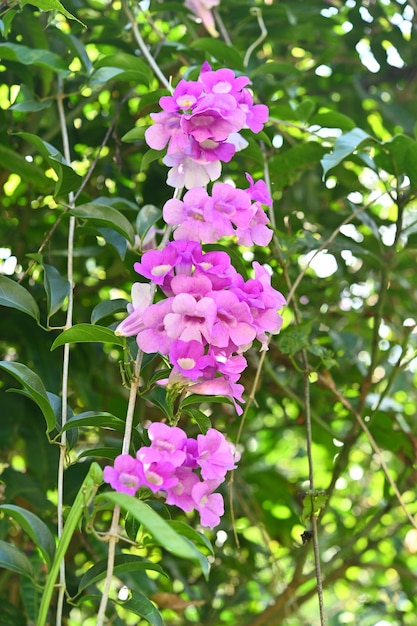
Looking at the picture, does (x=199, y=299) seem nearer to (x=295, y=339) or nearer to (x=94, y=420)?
(x=94, y=420)

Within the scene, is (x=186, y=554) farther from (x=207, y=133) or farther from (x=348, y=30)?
(x=348, y=30)

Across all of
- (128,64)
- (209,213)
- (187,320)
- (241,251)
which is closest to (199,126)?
(209,213)

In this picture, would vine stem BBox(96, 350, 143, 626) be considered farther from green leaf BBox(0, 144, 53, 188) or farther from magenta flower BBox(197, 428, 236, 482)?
green leaf BBox(0, 144, 53, 188)

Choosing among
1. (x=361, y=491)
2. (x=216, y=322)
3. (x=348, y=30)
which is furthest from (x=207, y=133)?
(x=361, y=491)

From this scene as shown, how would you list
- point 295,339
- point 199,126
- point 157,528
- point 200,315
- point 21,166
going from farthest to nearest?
1. point 21,166
2. point 295,339
3. point 199,126
4. point 200,315
5. point 157,528

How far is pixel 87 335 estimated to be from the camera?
24.6 inches

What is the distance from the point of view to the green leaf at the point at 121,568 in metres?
0.58

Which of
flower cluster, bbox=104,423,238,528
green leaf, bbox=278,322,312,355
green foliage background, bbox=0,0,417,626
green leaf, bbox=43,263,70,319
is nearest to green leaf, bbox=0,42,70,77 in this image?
green foliage background, bbox=0,0,417,626

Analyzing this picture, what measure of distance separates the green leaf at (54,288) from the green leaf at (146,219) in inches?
3.5

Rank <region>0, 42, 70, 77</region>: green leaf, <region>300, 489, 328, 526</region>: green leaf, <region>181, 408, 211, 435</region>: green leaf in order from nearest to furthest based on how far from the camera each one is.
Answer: <region>181, 408, 211, 435</region>: green leaf < <region>300, 489, 328, 526</region>: green leaf < <region>0, 42, 70, 77</region>: green leaf

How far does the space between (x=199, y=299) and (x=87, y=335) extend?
0.34 feet

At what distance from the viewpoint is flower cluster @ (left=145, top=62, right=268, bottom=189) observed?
25.9 inches

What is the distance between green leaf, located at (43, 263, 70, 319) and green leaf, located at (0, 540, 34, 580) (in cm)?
22

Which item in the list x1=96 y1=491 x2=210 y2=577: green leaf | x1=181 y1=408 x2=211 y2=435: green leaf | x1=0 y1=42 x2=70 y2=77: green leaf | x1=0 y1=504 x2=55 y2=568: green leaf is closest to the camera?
x1=96 y1=491 x2=210 y2=577: green leaf
